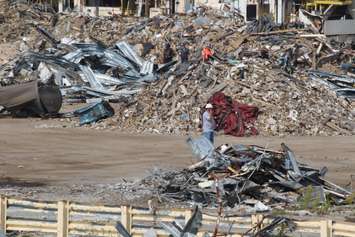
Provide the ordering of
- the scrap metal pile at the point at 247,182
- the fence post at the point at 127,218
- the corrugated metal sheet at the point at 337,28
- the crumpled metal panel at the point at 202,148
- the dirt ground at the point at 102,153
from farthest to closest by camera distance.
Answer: the corrugated metal sheet at the point at 337,28
the dirt ground at the point at 102,153
the crumpled metal panel at the point at 202,148
the scrap metal pile at the point at 247,182
the fence post at the point at 127,218

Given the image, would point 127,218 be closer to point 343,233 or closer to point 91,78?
point 343,233

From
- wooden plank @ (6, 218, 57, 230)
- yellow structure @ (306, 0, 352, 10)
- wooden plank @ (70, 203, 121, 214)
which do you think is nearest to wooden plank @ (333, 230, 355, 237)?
wooden plank @ (70, 203, 121, 214)

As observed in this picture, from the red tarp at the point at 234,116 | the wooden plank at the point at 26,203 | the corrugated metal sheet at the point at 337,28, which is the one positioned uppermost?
the corrugated metal sheet at the point at 337,28

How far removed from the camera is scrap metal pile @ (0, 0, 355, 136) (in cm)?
→ 2777

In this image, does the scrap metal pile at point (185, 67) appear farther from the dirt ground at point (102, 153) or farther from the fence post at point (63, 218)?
the fence post at point (63, 218)

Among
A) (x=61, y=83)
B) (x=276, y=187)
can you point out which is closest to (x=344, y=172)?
(x=276, y=187)

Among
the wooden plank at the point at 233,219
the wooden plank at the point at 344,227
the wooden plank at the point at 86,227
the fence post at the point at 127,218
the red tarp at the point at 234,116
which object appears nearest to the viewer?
the wooden plank at the point at 344,227

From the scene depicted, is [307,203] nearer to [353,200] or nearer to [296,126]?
[353,200]

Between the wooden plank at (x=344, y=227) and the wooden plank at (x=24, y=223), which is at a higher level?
the wooden plank at (x=344, y=227)

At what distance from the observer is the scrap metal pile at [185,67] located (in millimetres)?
27766

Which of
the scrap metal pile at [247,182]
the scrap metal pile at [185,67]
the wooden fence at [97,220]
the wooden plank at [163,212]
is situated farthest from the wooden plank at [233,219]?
the scrap metal pile at [185,67]

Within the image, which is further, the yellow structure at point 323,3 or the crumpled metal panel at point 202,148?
the yellow structure at point 323,3

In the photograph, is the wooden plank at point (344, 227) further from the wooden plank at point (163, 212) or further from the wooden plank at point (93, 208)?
the wooden plank at point (93, 208)

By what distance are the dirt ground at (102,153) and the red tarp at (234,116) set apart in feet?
1.89
